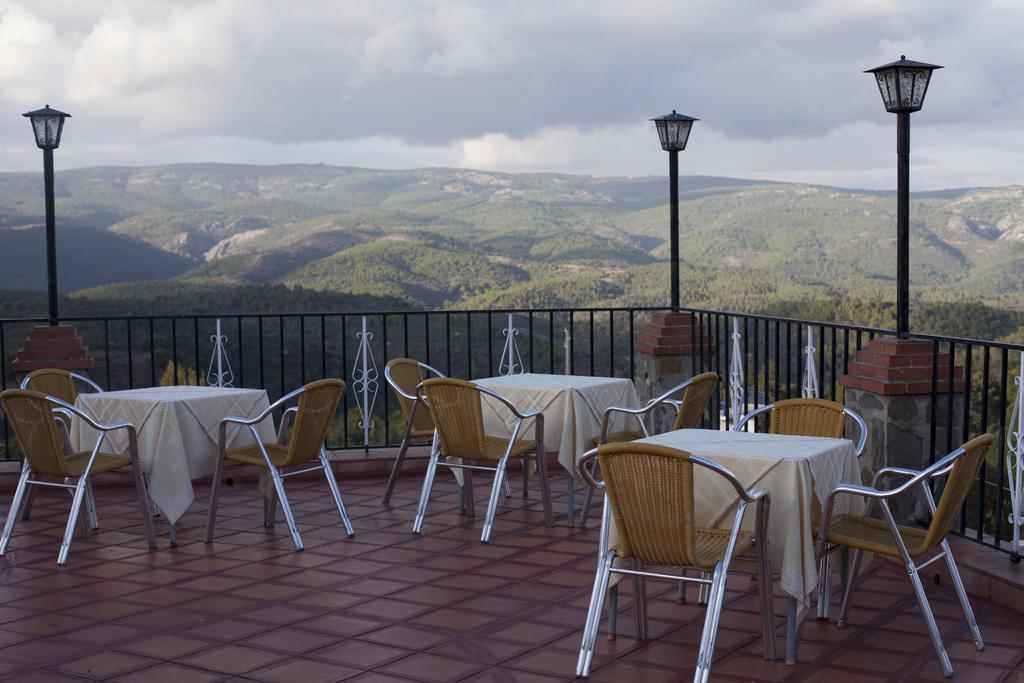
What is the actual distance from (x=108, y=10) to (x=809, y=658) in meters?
9.85

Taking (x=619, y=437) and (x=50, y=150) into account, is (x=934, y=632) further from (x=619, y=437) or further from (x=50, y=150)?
(x=50, y=150)

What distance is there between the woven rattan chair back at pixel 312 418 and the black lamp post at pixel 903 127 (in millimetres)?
2550

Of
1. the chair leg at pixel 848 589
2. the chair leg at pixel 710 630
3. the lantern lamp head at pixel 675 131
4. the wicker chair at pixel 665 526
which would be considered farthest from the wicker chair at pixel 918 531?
the lantern lamp head at pixel 675 131

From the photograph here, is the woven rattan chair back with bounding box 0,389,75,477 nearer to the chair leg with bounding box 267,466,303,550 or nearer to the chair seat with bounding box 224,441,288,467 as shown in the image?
the chair seat with bounding box 224,441,288,467

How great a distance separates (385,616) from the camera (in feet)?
11.2

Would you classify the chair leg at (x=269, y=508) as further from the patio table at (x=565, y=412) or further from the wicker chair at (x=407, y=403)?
→ the patio table at (x=565, y=412)

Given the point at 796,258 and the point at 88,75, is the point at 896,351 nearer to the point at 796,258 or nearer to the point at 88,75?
the point at 88,75

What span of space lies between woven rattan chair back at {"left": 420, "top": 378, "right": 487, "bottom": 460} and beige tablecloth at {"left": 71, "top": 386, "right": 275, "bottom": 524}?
95 centimetres

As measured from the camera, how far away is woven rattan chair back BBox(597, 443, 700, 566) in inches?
104

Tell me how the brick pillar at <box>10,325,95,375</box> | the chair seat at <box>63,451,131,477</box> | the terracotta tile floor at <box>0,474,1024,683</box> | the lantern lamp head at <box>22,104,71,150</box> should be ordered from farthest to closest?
1. the lantern lamp head at <box>22,104,71,150</box>
2. the brick pillar at <box>10,325,95,375</box>
3. the chair seat at <box>63,451,131,477</box>
4. the terracotta tile floor at <box>0,474,1024,683</box>

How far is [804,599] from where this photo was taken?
9.55 feet

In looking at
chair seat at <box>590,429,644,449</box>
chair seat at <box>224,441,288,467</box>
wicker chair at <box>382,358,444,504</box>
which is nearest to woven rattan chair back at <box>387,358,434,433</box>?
wicker chair at <box>382,358,444,504</box>

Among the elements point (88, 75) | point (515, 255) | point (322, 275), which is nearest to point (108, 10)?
point (88, 75)

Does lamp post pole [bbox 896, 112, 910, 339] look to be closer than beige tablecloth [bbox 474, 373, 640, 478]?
Yes
